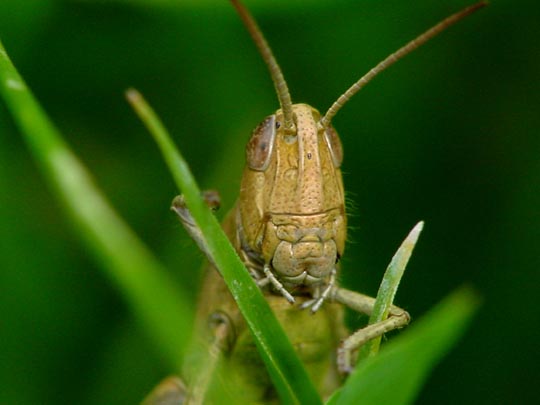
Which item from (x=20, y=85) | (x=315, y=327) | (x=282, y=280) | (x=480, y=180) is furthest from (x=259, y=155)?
(x=480, y=180)

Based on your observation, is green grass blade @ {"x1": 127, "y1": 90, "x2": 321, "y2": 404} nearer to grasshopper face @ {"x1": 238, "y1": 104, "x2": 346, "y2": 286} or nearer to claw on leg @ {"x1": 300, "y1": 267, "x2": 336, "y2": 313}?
grasshopper face @ {"x1": 238, "y1": 104, "x2": 346, "y2": 286}

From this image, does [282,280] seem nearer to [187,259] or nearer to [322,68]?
[187,259]

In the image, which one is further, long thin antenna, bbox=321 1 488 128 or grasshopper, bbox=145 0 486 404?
grasshopper, bbox=145 0 486 404

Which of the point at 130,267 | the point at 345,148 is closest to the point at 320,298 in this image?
the point at 130,267

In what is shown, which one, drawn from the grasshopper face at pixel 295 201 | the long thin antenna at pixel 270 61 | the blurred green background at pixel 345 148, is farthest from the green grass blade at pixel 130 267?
the blurred green background at pixel 345 148

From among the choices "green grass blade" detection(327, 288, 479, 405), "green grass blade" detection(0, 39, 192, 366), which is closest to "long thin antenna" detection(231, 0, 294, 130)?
"green grass blade" detection(0, 39, 192, 366)

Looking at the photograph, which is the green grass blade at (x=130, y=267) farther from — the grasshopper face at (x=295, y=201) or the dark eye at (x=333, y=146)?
the dark eye at (x=333, y=146)
